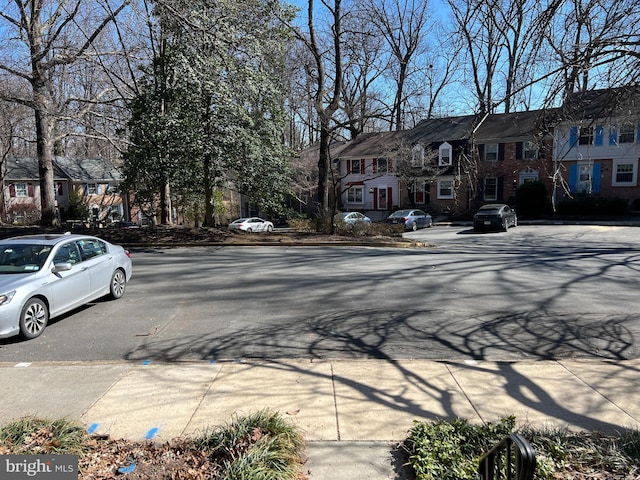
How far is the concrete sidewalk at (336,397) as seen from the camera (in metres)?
3.82

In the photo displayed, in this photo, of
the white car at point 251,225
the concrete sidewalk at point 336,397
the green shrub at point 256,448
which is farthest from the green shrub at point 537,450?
the white car at point 251,225

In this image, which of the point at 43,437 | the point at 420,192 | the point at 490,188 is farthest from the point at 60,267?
the point at 420,192

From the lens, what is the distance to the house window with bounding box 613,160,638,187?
102 feet

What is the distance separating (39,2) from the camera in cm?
1961

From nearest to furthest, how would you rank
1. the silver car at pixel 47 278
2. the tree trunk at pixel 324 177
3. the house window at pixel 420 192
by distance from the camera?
the silver car at pixel 47 278
the tree trunk at pixel 324 177
the house window at pixel 420 192

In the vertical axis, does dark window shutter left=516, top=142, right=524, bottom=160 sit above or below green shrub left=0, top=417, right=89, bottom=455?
above

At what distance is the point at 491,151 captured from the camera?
36375 mm

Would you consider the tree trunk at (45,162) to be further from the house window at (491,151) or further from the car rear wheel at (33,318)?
the house window at (491,151)

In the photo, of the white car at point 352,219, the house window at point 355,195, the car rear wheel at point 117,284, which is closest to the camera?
the car rear wheel at point 117,284

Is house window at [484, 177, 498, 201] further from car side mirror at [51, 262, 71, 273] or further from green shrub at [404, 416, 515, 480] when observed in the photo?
green shrub at [404, 416, 515, 480]

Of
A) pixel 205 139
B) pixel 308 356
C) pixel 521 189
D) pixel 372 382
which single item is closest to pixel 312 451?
pixel 372 382

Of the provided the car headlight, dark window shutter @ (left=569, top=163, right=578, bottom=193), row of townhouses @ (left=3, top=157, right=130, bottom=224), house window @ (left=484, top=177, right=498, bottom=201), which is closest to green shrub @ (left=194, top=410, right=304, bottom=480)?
the car headlight

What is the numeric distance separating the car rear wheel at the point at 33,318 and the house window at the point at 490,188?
1380 inches

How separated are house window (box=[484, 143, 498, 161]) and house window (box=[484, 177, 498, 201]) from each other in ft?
5.49
